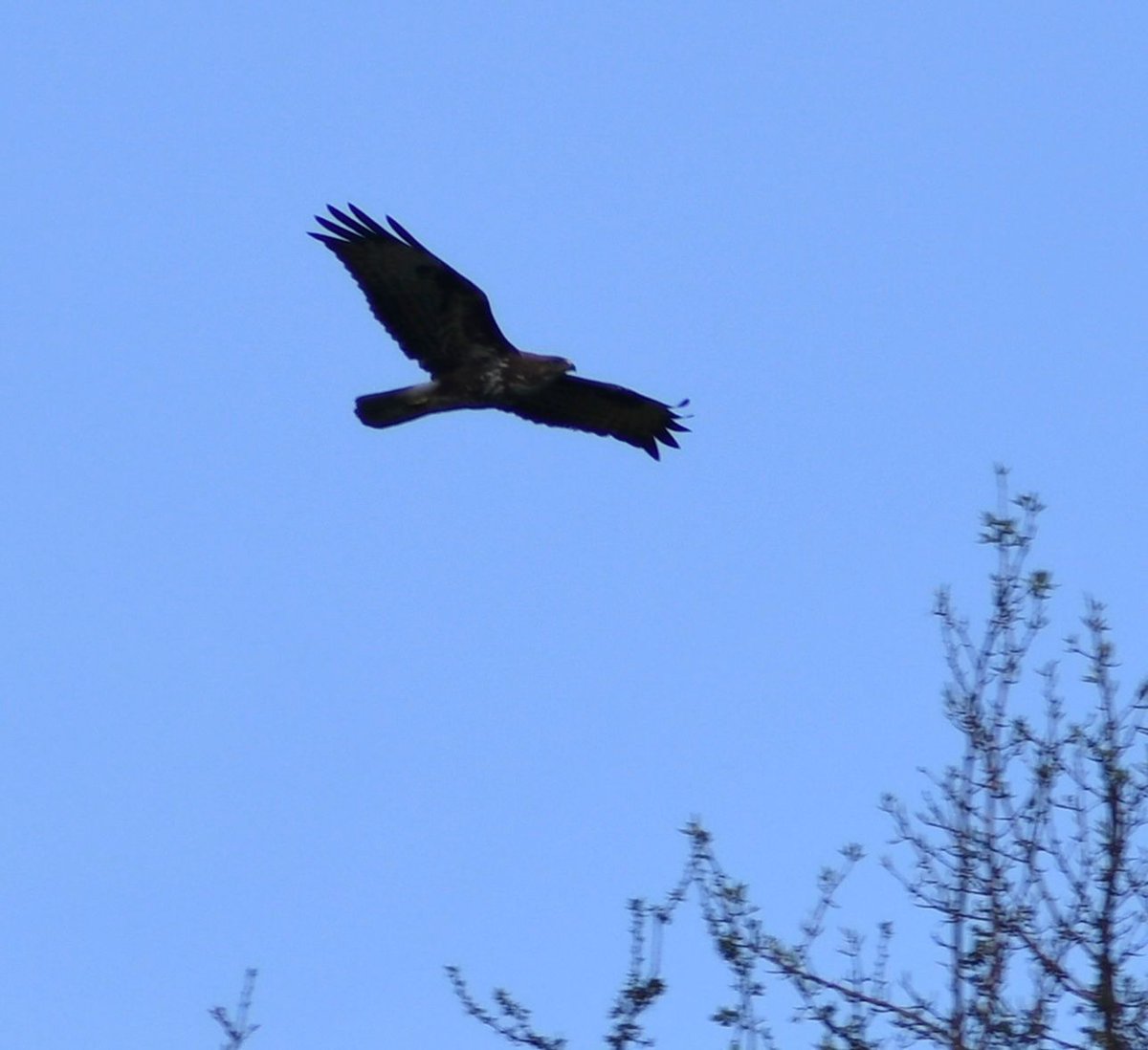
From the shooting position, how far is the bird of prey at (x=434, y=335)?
10141 millimetres

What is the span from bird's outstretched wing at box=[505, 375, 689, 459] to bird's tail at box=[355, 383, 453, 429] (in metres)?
0.49

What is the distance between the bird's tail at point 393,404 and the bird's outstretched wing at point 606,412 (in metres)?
0.49

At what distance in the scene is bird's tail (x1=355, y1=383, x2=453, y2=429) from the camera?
33.7 feet

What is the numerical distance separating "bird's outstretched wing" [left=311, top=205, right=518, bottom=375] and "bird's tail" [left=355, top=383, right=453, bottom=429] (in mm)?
129

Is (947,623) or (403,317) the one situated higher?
(403,317)

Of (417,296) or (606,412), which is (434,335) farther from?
(606,412)

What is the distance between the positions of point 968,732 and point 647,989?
1495mm

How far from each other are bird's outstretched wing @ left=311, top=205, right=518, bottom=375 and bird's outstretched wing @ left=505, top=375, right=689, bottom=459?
1.38 feet

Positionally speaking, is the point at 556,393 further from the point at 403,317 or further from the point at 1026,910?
the point at 1026,910

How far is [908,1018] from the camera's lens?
21.9 feet

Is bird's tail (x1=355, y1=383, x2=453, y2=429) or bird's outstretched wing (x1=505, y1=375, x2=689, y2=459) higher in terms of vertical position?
bird's outstretched wing (x1=505, y1=375, x2=689, y2=459)

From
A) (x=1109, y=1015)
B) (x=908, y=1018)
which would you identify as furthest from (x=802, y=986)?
(x=1109, y=1015)

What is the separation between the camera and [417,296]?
10242 mm

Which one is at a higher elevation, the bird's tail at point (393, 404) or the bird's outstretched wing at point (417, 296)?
the bird's outstretched wing at point (417, 296)
